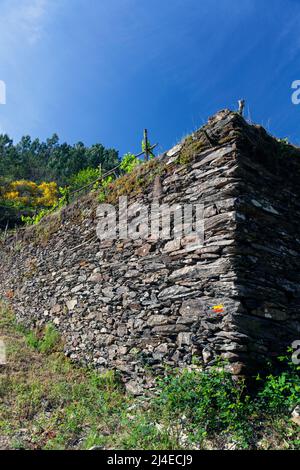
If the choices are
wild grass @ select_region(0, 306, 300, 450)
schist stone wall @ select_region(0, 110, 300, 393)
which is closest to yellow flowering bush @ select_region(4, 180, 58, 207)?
schist stone wall @ select_region(0, 110, 300, 393)

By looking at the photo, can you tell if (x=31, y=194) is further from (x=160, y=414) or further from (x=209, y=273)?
(x=160, y=414)

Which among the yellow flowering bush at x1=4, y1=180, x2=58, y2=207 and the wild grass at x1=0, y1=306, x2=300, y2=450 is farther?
the yellow flowering bush at x1=4, y1=180, x2=58, y2=207

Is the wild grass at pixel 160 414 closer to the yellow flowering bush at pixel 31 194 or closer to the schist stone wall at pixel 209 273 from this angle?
the schist stone wall at pixel 209 273

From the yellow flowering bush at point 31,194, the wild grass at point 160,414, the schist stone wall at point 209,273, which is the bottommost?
the wild grass at point 160,414

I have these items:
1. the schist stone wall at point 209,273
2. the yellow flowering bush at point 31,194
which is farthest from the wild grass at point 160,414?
the yellow flowering bush at point 31,194

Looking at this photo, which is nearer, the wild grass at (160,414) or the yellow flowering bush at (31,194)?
the wild grass at (160,414)

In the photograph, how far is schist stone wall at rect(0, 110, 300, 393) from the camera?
4.59 metres

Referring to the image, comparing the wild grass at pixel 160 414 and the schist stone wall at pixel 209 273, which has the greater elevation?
the schist stone wall at pixel 209 273

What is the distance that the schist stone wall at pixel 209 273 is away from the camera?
459cm

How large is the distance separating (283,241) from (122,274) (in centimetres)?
277

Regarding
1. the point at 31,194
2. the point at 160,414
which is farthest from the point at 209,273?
the point at 31,194

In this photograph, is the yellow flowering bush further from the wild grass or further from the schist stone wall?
the wild grass

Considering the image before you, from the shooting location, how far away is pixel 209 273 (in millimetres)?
4844
